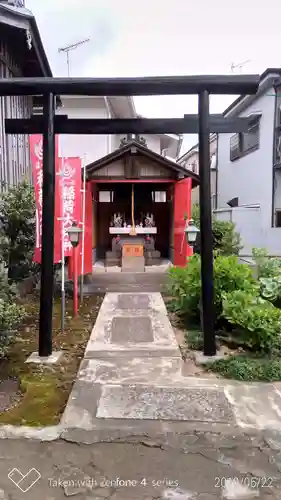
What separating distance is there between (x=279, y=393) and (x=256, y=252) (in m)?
4.75

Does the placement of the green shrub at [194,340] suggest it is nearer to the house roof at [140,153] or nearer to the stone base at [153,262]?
the house roof at [140,153]

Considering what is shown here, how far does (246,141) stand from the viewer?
651 inches

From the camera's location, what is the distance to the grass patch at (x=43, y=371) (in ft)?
11.9

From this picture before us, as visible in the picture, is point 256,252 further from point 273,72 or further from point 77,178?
point 273,72

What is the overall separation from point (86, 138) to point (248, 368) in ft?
50.0

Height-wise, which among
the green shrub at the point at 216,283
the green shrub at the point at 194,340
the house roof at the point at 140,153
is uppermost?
the house roof at the point at 140,153

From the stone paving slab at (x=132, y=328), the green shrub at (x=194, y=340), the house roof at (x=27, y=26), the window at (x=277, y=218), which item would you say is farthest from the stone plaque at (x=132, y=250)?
the green shrub at (x=194, y=340)

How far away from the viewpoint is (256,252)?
334 inches

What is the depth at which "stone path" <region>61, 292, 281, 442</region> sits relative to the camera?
345 cm

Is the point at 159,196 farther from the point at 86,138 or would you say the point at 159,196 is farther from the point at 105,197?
the point at 86,138

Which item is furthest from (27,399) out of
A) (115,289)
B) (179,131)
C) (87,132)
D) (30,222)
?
(115,289)

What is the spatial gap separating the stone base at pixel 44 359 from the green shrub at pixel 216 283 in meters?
2.50

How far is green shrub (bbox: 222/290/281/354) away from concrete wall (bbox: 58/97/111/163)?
12864mm

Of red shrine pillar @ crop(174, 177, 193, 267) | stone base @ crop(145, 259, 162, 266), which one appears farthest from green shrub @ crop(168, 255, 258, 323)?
stone base @ crop(145, 259, 162, 266)
